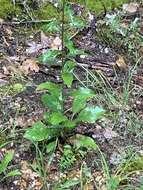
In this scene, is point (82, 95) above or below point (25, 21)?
below

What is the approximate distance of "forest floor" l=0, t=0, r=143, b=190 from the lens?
294 cm

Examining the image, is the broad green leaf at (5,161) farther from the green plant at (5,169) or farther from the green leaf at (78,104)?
the green leaf at (78,104)

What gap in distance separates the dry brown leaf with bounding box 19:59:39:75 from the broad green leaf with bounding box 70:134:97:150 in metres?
0.80

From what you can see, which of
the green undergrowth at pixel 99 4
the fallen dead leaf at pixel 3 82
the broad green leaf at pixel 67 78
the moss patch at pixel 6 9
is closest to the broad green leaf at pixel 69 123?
the broad green leaf at pixel 67 78

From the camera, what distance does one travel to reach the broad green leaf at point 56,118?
9.58ft

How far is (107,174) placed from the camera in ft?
9.50

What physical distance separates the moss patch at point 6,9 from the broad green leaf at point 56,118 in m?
1.48

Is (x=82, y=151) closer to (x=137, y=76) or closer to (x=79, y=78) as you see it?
(x=79, y=78)

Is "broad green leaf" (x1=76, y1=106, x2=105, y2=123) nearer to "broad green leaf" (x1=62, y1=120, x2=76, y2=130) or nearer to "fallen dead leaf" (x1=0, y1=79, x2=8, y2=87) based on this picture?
"broad green leaf" (x1=62, y1=120, x2=76, y2=130)


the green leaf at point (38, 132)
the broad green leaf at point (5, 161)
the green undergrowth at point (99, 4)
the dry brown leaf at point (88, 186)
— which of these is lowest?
the dry brown leaf at point (88, 186)

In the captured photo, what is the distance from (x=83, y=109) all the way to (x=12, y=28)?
1290 millimetres

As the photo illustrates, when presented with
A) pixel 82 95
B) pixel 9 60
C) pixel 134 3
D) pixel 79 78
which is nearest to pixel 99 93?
pixel 79 78

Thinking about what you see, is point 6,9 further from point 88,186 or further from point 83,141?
point 88,186

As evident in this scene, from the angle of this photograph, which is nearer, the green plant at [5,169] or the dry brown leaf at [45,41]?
the green plant at [5,169]
